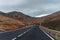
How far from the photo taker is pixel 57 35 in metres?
31.0

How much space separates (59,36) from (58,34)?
268 mm

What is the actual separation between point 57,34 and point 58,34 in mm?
128

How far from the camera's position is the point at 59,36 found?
102 ft

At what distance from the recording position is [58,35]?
1225 inches

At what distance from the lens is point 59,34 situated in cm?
3103

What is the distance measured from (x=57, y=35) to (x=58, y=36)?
0.74 feet

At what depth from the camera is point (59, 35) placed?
3095cm

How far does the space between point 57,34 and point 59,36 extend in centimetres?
32

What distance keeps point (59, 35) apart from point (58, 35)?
20 cm

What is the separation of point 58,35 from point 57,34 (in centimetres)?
16

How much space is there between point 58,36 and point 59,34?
0.30 m

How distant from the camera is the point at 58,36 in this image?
31.2 meters

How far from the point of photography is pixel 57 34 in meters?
31.1
